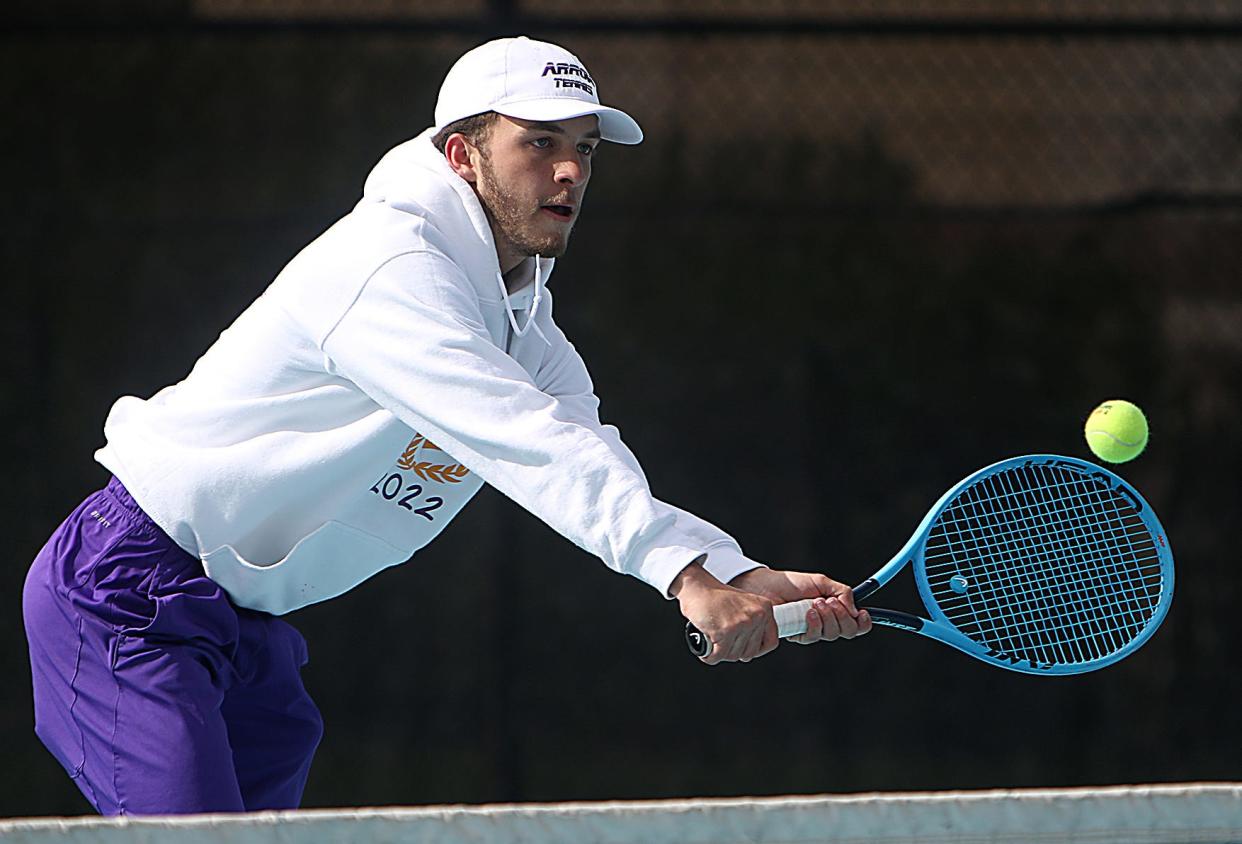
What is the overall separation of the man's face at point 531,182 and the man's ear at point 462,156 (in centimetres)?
2

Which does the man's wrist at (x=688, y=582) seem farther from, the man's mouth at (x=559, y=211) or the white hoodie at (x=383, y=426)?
the man's mouth at (x=559, y=211)

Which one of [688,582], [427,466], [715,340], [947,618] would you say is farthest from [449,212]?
[715,340]

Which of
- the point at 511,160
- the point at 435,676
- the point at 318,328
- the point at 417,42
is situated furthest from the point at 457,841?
the point at 417,42

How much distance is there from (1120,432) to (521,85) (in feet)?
3.97

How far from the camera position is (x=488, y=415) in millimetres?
2109

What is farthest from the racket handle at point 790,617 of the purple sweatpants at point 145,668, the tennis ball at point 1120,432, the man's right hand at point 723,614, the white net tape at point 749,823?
the tennis ball at point 1120,432

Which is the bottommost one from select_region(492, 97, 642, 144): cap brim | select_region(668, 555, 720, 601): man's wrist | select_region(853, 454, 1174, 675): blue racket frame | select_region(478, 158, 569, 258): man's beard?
select_region(853, 454, 1174, 675): blue racket frame

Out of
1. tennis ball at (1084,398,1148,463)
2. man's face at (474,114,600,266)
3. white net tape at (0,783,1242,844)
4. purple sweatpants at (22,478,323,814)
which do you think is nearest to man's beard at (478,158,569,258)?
man's face at (474,114,600,266)

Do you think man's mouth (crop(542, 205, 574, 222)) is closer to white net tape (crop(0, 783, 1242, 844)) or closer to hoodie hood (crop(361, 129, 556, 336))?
hoodie hood (crop(361, 129, 556, 336))

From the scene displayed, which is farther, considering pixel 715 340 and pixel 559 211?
pixel 715 340

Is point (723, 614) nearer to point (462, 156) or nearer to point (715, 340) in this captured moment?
point (462, 156)

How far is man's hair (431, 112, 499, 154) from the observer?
8.20ft

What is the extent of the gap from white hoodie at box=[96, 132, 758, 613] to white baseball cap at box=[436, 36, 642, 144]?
10 cm

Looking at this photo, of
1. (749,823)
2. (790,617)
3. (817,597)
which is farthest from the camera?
(817,597)
